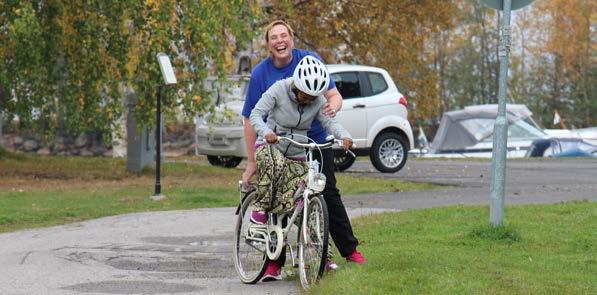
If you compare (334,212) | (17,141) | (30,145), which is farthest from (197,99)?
(17,141)

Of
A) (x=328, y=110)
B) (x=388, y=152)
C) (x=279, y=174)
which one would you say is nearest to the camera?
(x=328, y=110)

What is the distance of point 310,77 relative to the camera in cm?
945

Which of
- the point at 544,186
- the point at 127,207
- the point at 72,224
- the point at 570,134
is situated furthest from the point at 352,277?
the point at 570,134

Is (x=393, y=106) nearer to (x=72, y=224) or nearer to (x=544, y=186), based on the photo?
(x=544, y=186)

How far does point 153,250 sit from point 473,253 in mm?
3071

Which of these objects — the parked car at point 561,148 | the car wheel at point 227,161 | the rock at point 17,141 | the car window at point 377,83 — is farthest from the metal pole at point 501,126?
the rock at point 17,141

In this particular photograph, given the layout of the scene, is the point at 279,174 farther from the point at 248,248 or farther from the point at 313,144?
the point at 248,248

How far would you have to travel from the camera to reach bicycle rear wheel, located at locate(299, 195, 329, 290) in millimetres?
9234

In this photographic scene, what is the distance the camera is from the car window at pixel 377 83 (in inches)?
981

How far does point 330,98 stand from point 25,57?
1427cm

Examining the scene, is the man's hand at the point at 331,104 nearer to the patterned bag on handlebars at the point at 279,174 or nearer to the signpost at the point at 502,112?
the patterned bag on handlebars at the point at 279,174

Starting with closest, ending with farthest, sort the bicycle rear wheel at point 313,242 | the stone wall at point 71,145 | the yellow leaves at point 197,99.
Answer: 1. the bicycle rear wheel at point 313,242
2. the yellow leaves at point 197,99
3. the stone wall at point 71,145

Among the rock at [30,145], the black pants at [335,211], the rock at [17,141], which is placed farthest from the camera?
the rock at [17,141]

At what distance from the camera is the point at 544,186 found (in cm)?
2139
